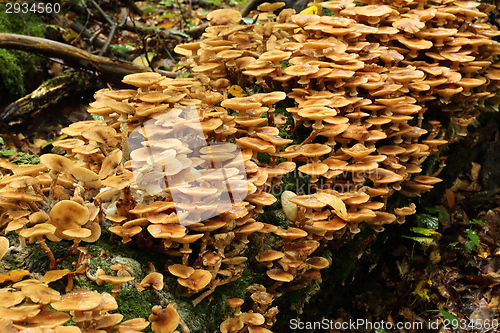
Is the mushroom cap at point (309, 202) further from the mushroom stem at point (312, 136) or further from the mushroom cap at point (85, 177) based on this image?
the mushroom cap at point (85, 177)

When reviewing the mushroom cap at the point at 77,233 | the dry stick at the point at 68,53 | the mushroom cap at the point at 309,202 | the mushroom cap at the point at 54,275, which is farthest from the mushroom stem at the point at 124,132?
the dry stick at the point at 68,53

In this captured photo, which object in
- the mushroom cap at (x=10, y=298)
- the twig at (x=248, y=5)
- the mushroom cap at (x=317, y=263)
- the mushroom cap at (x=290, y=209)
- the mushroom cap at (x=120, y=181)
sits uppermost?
the twig at (x=248, y=5)

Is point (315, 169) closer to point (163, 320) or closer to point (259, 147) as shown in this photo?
point (259, 147)

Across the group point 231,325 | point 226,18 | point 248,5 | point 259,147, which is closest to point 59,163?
point 259,147

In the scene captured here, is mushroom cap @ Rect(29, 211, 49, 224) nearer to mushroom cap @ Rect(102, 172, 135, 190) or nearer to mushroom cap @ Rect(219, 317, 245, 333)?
mushroom cap @ Rect(102, 172, 135, 190)

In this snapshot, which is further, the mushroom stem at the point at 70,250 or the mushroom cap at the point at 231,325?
the mushroom cap at the point at 231,325

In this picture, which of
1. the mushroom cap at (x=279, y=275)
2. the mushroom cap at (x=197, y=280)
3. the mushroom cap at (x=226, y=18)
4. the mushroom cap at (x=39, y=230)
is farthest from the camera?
the mushroom cap at (x=226, y=18)

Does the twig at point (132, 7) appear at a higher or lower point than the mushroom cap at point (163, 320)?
higher
